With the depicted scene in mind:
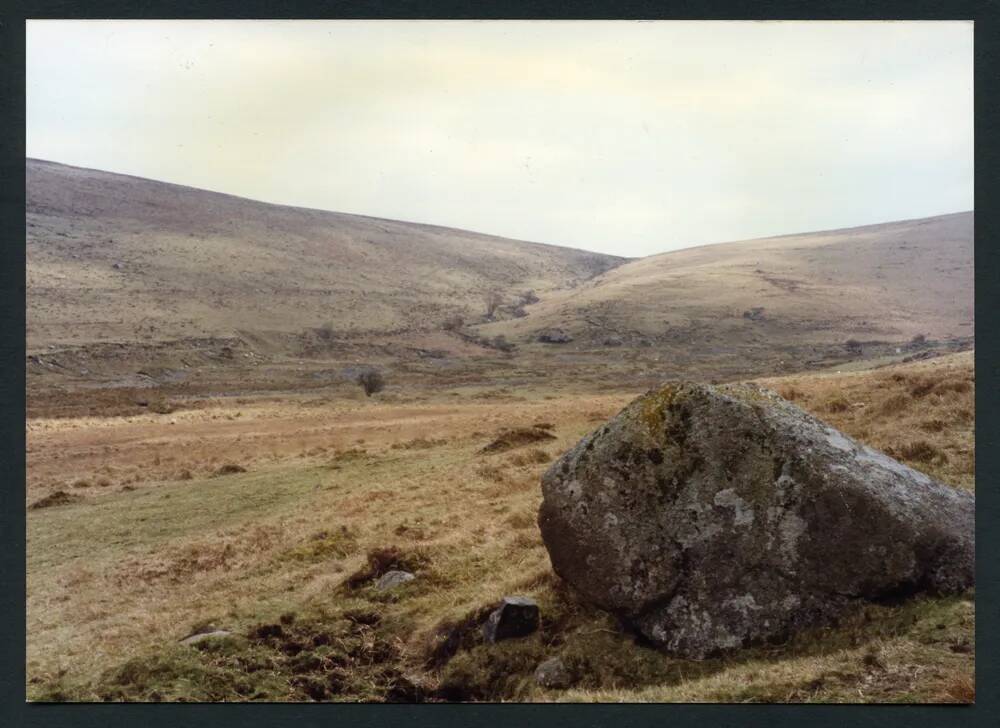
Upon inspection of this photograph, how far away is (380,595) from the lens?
428 inches

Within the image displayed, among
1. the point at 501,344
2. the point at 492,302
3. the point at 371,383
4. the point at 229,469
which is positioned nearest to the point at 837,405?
the point at 229,469

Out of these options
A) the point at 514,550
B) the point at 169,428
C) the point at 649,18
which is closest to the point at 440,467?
the point at 514,550

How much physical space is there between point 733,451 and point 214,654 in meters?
7.37

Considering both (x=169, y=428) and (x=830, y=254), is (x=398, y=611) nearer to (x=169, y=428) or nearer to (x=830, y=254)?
(x=169, y=428)

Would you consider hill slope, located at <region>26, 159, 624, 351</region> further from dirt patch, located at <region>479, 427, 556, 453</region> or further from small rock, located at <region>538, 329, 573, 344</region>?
dirt patch, located at <region>479, 427, 556, 453</region>

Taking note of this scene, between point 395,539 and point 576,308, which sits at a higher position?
point 576,308

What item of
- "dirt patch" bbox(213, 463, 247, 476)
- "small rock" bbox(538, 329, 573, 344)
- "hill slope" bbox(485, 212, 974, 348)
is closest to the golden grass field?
"dirt patch" bbox(213, 463, 247, 476)

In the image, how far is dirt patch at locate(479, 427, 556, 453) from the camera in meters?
23.5

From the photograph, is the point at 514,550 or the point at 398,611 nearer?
the point at 398,611

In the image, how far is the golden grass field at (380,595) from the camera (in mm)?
7379

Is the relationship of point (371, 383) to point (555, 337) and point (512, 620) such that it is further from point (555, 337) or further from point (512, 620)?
point (555, 337)

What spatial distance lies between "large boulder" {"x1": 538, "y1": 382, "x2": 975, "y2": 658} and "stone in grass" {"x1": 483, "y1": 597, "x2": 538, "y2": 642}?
0.62 m

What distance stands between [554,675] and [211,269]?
13518 centimetres

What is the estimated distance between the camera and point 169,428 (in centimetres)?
3834
